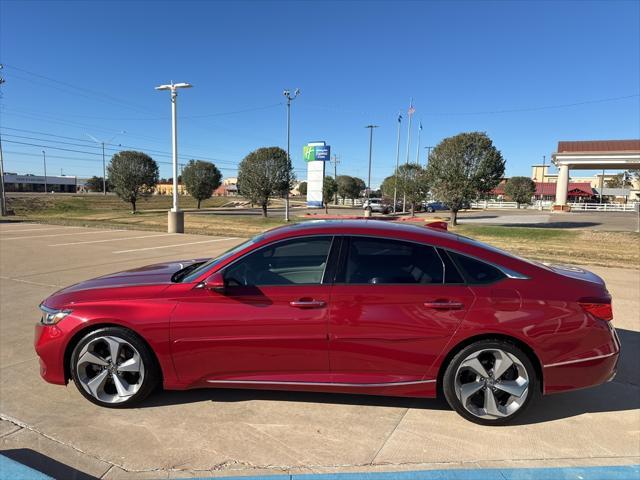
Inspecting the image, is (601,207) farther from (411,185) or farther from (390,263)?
(390,263)

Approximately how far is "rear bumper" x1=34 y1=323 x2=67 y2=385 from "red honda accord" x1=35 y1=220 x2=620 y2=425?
0.01 m

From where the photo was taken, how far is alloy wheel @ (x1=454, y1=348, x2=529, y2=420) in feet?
10.1

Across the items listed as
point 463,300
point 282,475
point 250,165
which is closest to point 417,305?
point 463,300

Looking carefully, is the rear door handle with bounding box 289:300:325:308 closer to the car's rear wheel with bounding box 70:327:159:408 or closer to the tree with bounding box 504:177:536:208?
the car's rear wheel with bounding box 70:327:159:408

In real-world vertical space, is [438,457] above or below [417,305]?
below

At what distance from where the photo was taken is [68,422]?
312 centimetres

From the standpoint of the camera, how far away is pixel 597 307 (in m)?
3.09

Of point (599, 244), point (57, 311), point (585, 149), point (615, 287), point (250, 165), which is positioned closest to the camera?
point (57, 311)

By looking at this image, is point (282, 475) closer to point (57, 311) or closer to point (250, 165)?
point (57, 311)

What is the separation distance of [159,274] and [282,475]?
2.04 meters

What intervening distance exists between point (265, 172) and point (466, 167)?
13.5 metres

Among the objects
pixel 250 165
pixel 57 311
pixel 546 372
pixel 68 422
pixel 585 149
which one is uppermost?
pixel 585 149

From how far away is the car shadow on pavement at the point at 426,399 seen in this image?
3.40 meters

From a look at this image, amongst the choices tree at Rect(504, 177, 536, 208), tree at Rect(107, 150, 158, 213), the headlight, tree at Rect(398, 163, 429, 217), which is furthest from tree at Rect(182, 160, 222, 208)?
tree at Rect(504, 177, 536, 208)
